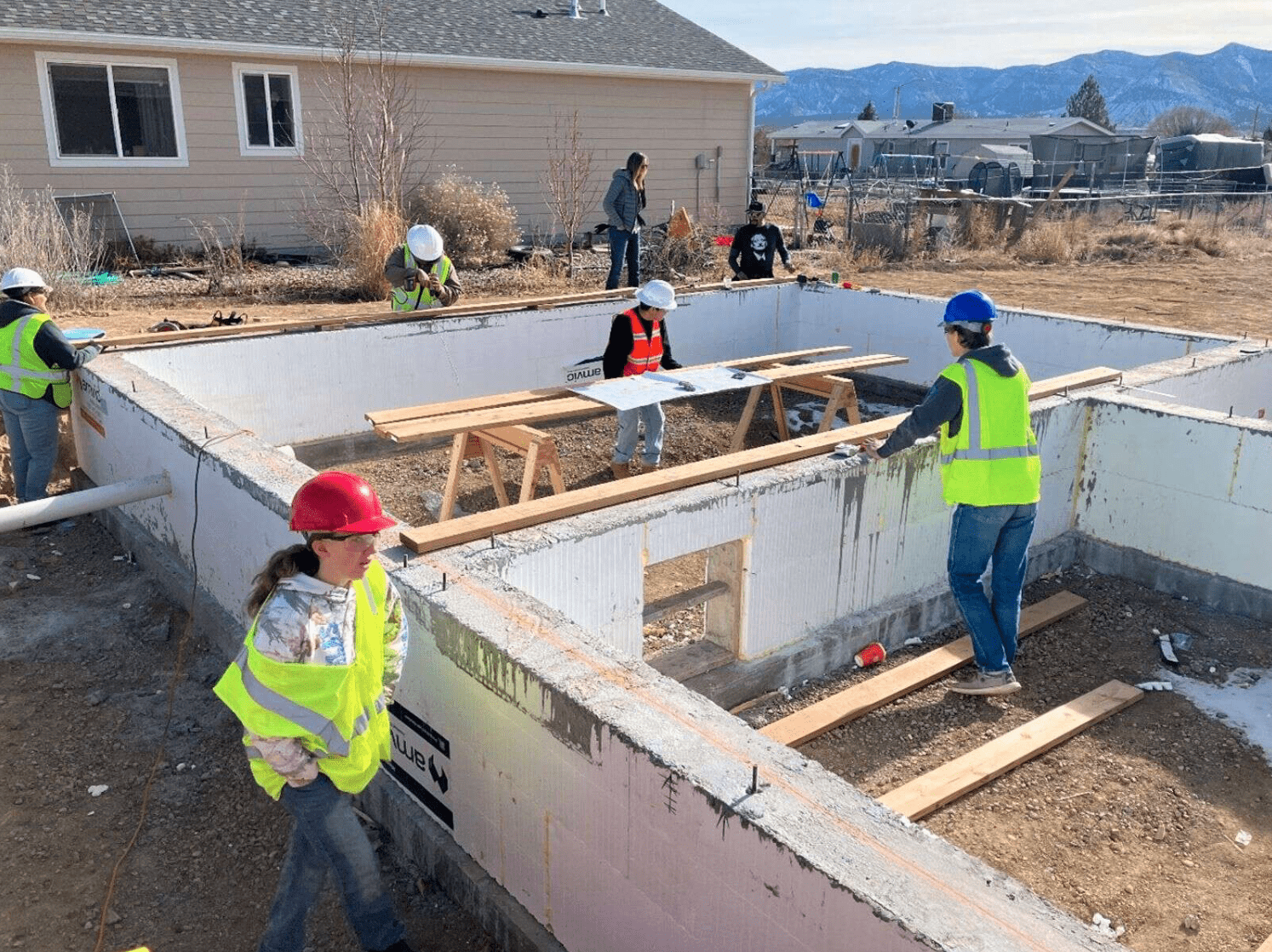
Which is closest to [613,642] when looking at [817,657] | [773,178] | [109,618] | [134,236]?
[817,657]

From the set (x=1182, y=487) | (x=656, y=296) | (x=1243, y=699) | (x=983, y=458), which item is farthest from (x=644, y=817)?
(x=656, y=296)

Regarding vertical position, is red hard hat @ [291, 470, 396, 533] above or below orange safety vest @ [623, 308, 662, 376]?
above

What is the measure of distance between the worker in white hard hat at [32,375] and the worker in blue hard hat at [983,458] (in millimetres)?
5290

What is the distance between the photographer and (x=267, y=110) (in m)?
17.2

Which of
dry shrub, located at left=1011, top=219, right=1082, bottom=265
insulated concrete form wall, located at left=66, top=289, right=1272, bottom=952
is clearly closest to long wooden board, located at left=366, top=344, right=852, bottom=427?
insulated concrete form wall, located at left=66, top=289, right=1272, bottom=952

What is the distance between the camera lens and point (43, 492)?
7230mm

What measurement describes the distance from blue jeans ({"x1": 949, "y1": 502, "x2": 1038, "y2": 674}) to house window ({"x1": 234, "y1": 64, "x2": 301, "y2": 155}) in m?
15.1

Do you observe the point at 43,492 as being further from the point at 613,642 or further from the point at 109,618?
the point at 613,642

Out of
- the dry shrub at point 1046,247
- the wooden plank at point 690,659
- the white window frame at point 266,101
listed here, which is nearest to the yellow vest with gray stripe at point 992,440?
the wooden plank at point 690,659

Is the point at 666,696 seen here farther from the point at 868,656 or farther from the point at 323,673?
the point at 868,656

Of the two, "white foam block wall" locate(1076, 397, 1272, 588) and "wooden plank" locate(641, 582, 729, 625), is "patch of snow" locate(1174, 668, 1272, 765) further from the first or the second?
"wooden plank" locate(641, 582, 729, 625)

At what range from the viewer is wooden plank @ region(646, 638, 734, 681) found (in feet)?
17.3

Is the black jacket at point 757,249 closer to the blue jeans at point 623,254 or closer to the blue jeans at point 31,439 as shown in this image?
the blue jeans at point 623,254

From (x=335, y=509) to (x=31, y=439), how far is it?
210 inches
